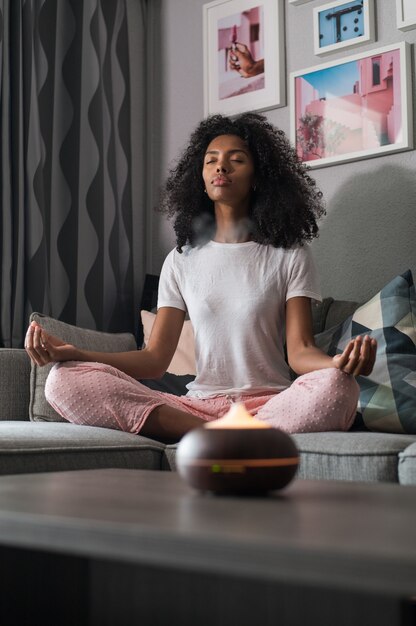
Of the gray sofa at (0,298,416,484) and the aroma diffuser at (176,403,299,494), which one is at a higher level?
the aroma diffuser at (176,403,299,494)

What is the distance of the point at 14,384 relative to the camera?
2.42 meters

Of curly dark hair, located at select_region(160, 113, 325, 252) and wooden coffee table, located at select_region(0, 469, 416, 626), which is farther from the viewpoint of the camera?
curly dark hair, located at select_region(160, 113, 325, 252)

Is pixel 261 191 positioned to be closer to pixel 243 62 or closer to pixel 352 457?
pixel 243 62

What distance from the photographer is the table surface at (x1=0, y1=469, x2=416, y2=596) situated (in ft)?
2.07

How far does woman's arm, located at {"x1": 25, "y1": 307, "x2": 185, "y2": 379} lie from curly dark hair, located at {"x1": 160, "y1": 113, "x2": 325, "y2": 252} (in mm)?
242

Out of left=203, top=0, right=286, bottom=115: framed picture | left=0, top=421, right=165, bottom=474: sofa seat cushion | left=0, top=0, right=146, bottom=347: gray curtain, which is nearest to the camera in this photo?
left=0, top=421, right=165, bottom=474: sofa seat cushion

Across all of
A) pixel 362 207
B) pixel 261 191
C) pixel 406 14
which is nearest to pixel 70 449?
pixel 261 191

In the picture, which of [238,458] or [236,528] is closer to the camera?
[236,528]

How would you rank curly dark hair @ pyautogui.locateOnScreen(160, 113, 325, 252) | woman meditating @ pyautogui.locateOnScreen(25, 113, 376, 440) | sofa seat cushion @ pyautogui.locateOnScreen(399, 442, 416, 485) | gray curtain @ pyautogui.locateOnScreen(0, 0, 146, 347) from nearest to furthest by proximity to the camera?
1. sofa seat cushion @ pyautogui.locateOnScreen(399, 442, 416, 485)
2. woman meditating @ pyautogui.locateOnScreen(25, 113, 376, 440)
3. curly dark hair @ pyautogui.locateOnScreen(160, 113, 325, 252)
4. gray curtain @ pyautogui.locateOnScreen(0, 0, 146, 347)

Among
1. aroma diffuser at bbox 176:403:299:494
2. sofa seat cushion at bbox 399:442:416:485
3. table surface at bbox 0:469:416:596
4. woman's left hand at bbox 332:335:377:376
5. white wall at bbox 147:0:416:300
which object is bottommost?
sofa seat cushion at bbox 399:442:416:485

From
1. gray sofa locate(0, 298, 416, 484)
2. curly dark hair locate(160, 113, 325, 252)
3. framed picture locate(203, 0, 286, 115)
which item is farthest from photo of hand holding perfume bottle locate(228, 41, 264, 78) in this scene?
gray sofa locate(0, 298, 416, 484)

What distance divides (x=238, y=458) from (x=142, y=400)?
1037 millimetres

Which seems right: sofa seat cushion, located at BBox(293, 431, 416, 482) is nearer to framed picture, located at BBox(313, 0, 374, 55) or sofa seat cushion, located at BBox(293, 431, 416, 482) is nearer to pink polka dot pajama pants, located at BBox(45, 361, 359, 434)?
pink polka dot pajama pants, located at BBox(45, 361, 359, 434)

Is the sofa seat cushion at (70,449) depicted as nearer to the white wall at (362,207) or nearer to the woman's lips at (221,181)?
the woman's lips at (221,181)
